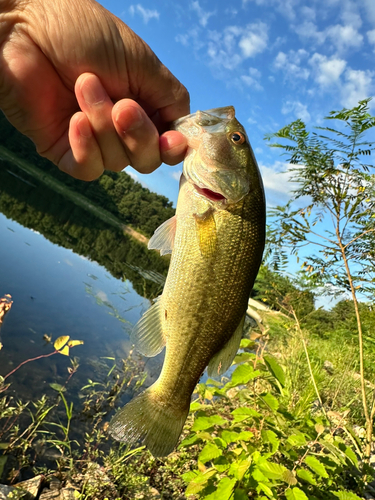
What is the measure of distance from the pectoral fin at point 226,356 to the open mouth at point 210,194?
0.80 metres

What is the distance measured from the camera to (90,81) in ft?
6.88

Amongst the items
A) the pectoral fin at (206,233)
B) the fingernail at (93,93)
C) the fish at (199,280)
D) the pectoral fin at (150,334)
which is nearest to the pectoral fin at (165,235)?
the fish at (199,280)

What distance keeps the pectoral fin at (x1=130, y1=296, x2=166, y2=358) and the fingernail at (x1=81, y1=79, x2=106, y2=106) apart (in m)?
A: 1.39

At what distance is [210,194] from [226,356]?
1.07 metres

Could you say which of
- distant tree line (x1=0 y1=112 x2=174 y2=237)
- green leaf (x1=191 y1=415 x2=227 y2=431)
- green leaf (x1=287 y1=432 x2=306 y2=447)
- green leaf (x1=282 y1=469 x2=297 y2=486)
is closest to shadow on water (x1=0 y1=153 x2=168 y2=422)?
green leaf (x1=191 y1=415 x2=227 y2=431)

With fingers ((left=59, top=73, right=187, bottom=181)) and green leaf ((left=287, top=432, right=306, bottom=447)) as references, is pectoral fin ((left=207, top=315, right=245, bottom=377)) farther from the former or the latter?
fingers ((left=59, top=73, right=187, bottom=181))

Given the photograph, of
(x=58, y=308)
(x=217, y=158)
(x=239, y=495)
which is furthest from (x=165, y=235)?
(x=58, y=308)

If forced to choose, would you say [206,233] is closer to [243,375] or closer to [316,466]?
[243,375]

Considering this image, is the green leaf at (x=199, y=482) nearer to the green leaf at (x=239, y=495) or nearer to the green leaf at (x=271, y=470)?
the green leaf at (x=239, y=495)

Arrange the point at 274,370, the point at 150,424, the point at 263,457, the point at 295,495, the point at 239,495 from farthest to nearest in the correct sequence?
the point at 274,370 → the point at 263,457 → the point at 239,495 → the point at 295,495 → the point at 150,424

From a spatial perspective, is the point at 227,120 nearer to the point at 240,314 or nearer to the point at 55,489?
the point at 240,314

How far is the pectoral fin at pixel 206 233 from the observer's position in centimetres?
202

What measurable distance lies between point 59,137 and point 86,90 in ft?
2.45

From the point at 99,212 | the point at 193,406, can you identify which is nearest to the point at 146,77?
the point at 193,406
